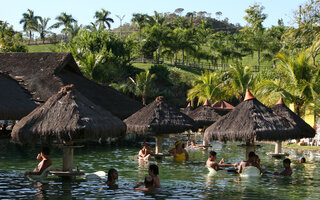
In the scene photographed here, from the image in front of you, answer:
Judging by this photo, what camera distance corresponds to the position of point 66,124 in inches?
454

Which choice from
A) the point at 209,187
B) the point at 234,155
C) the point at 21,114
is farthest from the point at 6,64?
the point at 209,187

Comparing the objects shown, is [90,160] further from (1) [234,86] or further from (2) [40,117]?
(1) [234,86]

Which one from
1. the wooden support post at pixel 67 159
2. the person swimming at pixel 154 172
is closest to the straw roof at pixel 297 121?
the person swimming at pixel 154 172

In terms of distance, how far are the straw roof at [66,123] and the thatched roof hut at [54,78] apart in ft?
36.0

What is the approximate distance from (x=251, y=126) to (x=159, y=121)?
194 inches

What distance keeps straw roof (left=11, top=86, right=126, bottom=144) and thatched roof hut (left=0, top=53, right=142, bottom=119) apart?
1098cm

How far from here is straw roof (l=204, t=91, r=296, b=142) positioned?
45.2ft

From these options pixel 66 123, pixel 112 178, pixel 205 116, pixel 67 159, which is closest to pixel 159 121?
pixel 67 159

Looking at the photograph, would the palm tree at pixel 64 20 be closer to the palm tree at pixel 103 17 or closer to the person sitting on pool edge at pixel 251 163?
the palm tree at pixel 103 17

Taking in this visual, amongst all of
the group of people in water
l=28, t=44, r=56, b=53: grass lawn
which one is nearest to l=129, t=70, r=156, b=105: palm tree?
the group of people in water

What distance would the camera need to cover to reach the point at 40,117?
39.7 ft

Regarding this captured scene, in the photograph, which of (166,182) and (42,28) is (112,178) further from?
(42,28)

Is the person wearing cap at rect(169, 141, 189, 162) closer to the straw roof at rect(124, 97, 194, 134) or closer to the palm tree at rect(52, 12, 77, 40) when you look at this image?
the straw roof at rect(124, 97, 194, 134)

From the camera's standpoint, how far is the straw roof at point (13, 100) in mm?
19766
